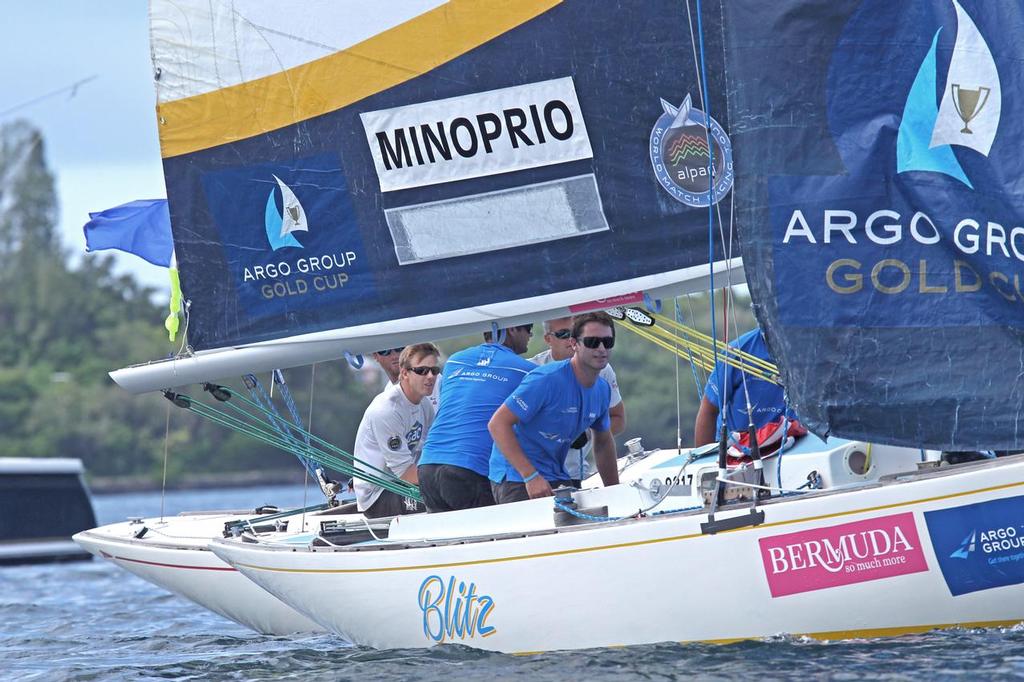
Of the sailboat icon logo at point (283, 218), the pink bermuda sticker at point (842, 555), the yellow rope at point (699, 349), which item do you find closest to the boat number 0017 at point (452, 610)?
the pink bermuda sticker at point (842, 555)

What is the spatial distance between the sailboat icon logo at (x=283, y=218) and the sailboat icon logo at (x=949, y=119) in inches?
117

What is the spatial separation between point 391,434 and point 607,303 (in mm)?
1936

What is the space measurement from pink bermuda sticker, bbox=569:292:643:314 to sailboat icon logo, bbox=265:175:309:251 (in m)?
1.42

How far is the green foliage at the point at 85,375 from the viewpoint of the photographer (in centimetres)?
6531

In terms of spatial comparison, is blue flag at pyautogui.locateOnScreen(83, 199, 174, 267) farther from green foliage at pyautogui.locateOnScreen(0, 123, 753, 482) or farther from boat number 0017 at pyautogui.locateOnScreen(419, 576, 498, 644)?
green foliage at pyautogui.locateOnScreen(0, 123, 753, 482)

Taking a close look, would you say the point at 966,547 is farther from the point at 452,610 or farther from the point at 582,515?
the point at 452,610

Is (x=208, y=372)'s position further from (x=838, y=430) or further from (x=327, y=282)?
(x=838, y=430)

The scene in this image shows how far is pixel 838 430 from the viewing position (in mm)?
6250

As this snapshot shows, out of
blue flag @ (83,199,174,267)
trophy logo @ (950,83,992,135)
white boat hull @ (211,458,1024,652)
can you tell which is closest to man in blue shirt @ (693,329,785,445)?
white boat hull @ (211,458,1024,652)

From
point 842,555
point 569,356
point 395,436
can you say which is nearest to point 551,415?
point 569,356

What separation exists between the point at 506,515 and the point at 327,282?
1611 mm

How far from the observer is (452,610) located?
22.0ft

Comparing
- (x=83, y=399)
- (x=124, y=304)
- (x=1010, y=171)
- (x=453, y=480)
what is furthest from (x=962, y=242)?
(x=124, y=304)

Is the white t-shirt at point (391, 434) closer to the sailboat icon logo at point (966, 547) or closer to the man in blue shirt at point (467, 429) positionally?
the man in blue shirt at point (467, 429)
